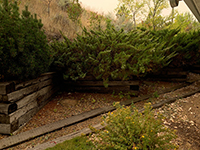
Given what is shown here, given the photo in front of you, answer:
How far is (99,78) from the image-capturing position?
4172 millimetres

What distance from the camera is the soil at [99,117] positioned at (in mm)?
2496

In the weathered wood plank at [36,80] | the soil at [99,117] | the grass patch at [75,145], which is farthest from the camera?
the weathered wood plank at [36,80]

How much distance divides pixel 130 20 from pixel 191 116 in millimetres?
11084

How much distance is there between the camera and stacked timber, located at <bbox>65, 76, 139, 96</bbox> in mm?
4289

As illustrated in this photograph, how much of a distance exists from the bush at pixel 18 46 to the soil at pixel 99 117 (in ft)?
3.36

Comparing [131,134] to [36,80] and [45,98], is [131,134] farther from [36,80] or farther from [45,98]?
[45,98]

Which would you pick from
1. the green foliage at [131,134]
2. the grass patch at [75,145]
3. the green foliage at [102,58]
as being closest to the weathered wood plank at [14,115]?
the grass patch at [75,145]

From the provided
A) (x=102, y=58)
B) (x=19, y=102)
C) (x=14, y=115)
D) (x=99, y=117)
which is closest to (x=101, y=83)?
(x=102, y=58)

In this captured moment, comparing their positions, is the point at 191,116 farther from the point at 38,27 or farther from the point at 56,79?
the point at 38,27

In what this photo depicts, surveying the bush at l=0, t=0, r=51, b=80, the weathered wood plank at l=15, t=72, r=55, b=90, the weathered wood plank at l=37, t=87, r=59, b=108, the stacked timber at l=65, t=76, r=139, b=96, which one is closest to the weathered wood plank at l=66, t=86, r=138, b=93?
the stacked timber at l=65, t=76, r=139, b=96

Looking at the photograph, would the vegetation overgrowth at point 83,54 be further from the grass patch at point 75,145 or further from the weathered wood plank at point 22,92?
the grass patch at point 75,145

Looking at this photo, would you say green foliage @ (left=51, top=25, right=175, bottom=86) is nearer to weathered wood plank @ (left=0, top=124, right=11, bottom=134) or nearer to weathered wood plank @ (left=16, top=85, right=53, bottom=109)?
weathered wood plank @ (left=16, top=85, right=53, bottom=109)

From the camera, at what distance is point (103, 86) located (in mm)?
4402

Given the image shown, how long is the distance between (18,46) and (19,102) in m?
1.08
